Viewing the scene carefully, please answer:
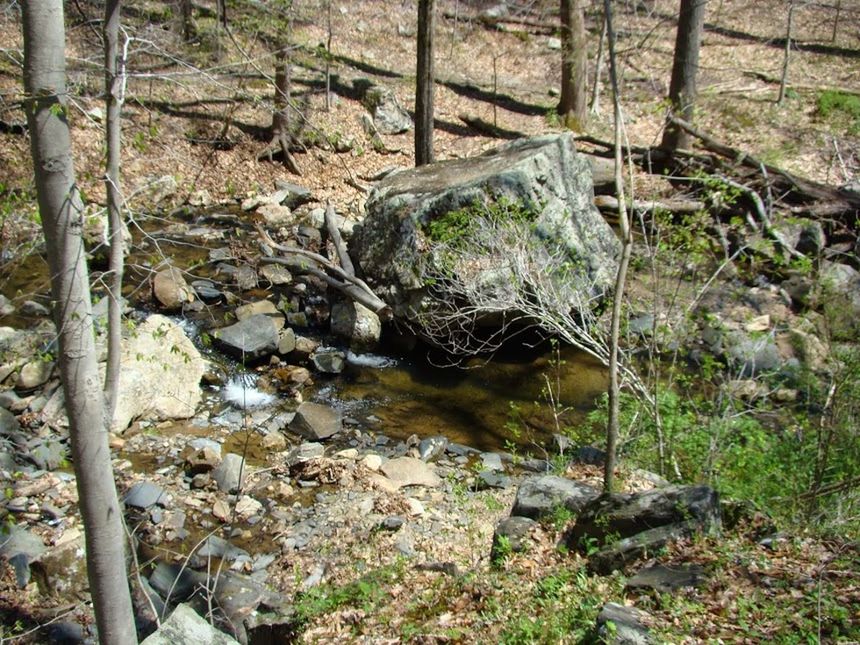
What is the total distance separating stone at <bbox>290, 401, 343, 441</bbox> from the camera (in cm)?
856

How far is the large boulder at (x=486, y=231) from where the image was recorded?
834 centimetres

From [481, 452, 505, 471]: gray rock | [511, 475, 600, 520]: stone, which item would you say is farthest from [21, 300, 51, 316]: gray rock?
[511, 475, 600, 520]: stone

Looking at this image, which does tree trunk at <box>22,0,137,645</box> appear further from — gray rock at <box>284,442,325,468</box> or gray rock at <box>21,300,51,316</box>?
gray rock at <box>21,300,51,316</box>

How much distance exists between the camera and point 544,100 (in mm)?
20359

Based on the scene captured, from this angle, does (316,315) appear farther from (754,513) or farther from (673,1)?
(673,1)

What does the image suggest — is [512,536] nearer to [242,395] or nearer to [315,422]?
[315,422]

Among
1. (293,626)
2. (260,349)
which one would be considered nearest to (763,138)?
(260,349)

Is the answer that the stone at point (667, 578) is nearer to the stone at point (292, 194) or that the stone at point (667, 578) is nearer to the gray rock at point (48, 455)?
the gray rock at point (48, 455)

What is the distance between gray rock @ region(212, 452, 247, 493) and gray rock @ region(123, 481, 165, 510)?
55 cm

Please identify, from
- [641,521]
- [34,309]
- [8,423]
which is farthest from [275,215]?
[641,521]

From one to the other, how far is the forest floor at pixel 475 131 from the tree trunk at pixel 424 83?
182cm

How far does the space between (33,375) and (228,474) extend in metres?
2.76

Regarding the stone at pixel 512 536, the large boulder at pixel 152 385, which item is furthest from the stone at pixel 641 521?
the large boulder at pixel 152 385

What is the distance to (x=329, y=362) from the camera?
1011 centimetres
